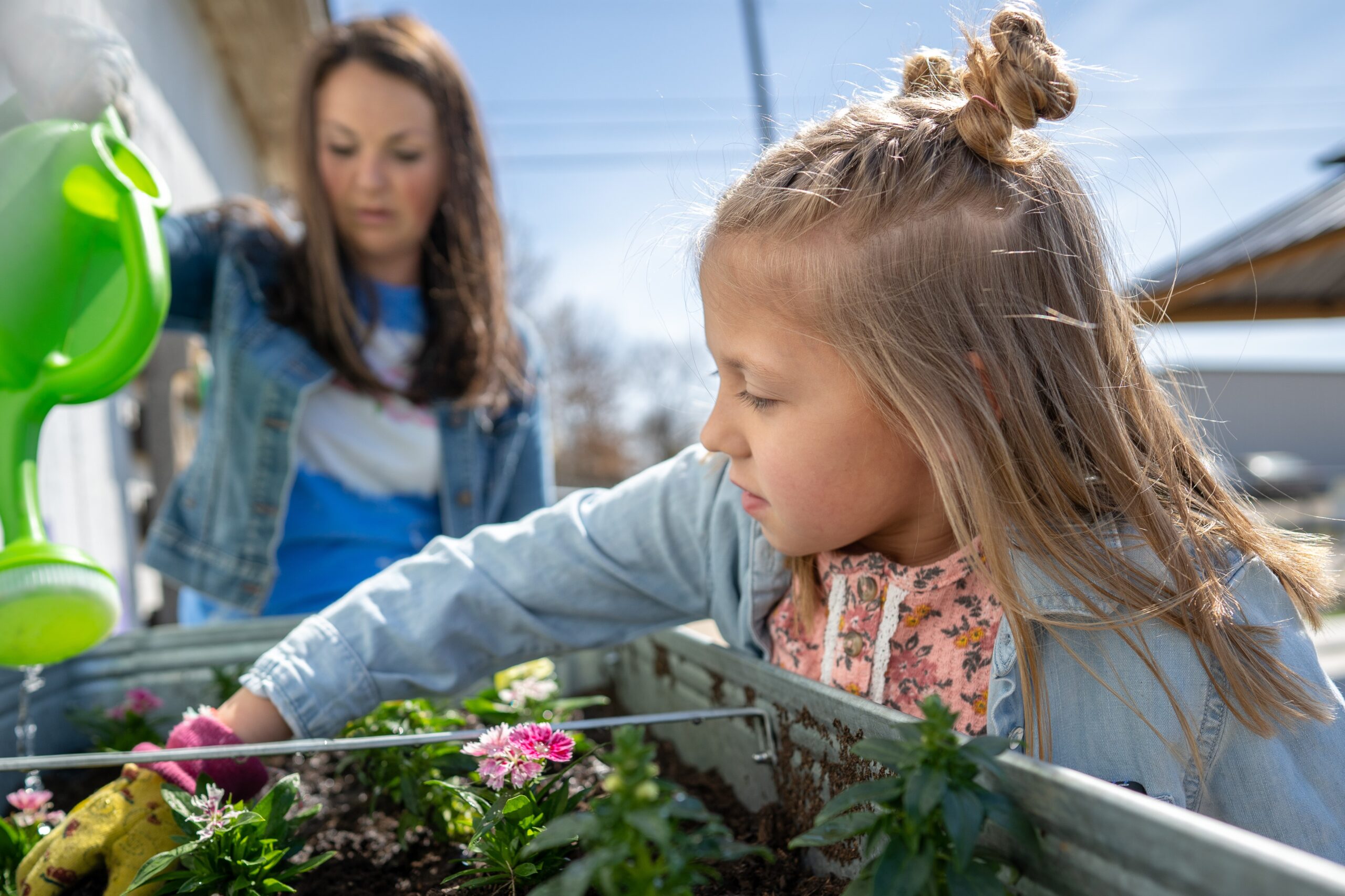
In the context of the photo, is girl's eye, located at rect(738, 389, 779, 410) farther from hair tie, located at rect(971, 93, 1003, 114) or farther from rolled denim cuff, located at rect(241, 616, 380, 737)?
rolled denim cuff, located at rect(241, 616, 380, 737)

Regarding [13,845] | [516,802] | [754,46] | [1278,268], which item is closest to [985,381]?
[516,802]

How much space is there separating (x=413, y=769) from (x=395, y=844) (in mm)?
121

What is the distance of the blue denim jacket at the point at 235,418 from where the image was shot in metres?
1.90

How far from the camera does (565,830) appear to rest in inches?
23.3

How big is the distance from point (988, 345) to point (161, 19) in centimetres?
355

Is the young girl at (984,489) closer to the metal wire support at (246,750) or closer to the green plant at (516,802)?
the metal wire support at (246,750)

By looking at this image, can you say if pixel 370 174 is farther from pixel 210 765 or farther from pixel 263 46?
pixel 263 46

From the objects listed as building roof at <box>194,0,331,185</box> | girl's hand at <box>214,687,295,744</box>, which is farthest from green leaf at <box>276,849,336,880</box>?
building roof at <box>194,0,331,185</box>

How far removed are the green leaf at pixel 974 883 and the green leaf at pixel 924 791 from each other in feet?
0.13

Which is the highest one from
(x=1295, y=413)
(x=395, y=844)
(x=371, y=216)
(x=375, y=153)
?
(x=375, y=153)

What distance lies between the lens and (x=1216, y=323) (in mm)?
3449

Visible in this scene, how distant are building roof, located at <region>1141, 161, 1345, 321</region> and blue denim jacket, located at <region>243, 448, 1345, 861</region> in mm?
1877

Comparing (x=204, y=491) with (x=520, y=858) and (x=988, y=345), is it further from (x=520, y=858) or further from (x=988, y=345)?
(x=988, y=345)

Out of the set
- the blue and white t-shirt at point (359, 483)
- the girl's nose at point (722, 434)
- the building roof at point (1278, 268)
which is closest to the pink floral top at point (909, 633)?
the girl's nose at point (722, 434)
